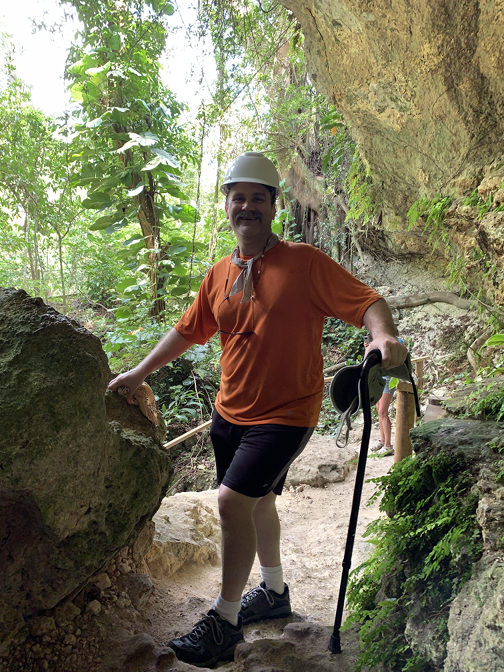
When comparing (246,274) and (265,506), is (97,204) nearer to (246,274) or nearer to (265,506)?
(246,274)

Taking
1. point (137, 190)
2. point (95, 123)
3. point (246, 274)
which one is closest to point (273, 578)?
point (246, 274)

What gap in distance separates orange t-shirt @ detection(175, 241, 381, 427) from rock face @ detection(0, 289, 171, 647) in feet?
2.17

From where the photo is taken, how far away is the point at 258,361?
2.17 meters

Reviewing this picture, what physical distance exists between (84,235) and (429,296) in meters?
8.71

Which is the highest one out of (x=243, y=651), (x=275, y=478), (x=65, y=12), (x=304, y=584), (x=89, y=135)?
(x=65, y=12)

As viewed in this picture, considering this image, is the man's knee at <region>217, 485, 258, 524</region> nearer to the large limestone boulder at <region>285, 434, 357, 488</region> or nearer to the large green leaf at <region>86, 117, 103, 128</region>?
the large limestone boulder at <region>285, 434, 357, 488</region>

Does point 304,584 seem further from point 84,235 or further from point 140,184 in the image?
point 84,235

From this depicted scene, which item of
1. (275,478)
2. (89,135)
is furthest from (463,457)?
(89,135)

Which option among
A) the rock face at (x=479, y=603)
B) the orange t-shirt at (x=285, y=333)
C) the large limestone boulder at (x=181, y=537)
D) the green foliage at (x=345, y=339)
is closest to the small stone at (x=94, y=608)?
the large limestone boulder at (x=181, y=537)

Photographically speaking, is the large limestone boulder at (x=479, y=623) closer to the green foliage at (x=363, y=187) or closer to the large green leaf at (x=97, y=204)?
the green foliage at (x=363, y=187)

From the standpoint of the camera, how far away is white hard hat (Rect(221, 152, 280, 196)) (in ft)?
7.91

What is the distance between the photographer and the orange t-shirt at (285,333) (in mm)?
2123

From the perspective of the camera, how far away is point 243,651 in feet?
6.36

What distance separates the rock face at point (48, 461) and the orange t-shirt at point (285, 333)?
26.0 inches
